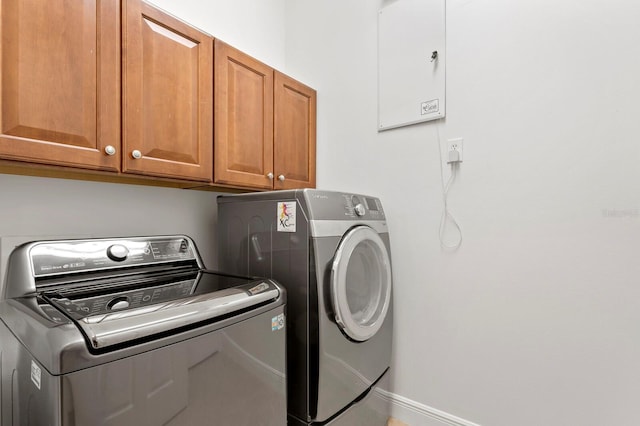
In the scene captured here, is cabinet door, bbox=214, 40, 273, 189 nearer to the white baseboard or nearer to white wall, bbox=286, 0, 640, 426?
white wall, bbox=286, 0, 640, 426

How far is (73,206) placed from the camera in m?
1.39

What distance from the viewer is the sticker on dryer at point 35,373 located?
0.72m

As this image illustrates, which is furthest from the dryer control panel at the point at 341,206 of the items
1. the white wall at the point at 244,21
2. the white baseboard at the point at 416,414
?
the white wall at the point at 244,21

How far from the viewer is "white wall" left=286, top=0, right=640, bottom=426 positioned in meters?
1.37

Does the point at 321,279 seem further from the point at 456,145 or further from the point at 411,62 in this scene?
the point at 411,62

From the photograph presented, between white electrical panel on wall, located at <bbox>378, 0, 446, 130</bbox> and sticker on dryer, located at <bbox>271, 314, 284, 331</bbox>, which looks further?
white electrical panel on wall, located at <bbox>378, 0, 446, 130</bbox>

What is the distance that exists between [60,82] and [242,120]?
0.78 m

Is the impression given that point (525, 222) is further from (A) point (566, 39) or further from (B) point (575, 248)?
(A) point (566, 39)

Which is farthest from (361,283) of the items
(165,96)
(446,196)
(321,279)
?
(165,96)

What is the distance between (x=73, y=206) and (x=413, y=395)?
205 centimetres

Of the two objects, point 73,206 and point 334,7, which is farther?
point 334,7

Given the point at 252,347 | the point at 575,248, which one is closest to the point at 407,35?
the point at 575,248

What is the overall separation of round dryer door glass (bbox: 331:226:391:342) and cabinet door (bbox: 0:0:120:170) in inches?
39.8

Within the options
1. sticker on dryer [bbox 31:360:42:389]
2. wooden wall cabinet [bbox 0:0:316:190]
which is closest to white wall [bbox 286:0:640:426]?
wooden wall cabinet [bbox 0:0:316:190]
